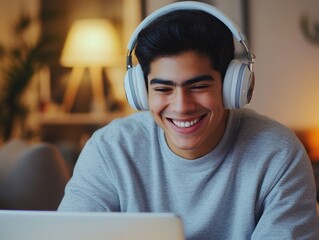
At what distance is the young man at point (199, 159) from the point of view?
1.17 metres

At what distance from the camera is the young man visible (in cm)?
117

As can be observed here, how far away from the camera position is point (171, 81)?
3.86 feet

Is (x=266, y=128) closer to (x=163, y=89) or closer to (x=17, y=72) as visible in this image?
(x=163, y=89)

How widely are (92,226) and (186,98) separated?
42cm

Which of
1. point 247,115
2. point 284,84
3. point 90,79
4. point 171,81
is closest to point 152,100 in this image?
point 171,81

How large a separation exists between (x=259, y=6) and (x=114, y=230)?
11.3 feet

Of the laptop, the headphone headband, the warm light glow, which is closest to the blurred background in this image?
the warm light glow

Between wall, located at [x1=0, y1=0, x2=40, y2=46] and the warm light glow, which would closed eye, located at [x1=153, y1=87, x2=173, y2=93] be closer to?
the warm light glow

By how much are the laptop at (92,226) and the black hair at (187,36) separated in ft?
1.47

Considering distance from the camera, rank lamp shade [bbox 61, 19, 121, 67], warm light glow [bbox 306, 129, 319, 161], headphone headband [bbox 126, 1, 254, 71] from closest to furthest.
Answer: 1. headphone headband [bbox 126, 1, 254, 71]
2. warm light glow [bbox 306, 129, 319, 161]
3. lamp shade [bbox 61, 19, 121, 67]

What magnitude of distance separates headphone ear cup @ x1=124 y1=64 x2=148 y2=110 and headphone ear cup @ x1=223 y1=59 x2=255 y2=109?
0.17 metres

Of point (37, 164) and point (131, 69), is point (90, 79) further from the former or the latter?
point (131, 69)

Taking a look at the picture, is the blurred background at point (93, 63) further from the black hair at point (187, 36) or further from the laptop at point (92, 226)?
the laptop at point (92, 226)

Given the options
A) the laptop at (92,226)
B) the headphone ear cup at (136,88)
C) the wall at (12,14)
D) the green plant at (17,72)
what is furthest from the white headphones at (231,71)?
the wall at (12,14)
